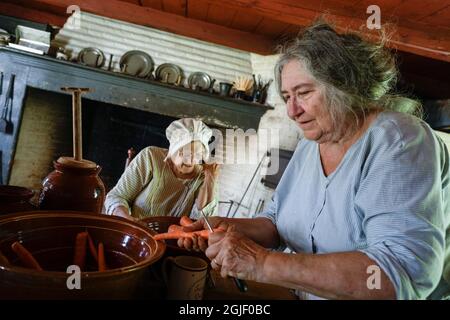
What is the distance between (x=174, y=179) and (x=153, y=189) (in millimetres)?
138

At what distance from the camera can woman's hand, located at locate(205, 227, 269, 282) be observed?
2.45ft

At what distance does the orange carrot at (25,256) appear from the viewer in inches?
24.0

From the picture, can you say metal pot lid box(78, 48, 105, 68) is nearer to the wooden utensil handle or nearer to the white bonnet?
the white bonnet

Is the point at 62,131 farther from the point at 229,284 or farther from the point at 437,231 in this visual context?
the point at 437,231

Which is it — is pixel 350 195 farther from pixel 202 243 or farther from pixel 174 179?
pixel 174 179

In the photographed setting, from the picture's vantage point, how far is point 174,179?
6.43 feet

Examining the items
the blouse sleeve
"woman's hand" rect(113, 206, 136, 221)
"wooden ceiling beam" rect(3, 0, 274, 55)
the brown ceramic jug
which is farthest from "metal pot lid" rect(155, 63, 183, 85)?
the blouse sleeve

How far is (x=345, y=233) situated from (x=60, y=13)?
378cm

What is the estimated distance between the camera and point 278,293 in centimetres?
89

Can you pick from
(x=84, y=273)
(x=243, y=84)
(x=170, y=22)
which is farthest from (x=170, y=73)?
(x=84, y=273)

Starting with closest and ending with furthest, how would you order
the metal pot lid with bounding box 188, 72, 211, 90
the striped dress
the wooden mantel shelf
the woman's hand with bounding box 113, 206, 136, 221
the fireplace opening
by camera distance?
the woman's hand with bounding box 113, 206, 136, 221, the striped dress, the wooden mantel shelf, the metal pot lid with bounding box 188, 72, 211, 90, the fireplace opening

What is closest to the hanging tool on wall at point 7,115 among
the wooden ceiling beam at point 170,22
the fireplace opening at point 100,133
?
the fireplace opening at point 100,133

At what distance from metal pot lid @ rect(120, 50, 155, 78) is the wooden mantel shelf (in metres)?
0.26
